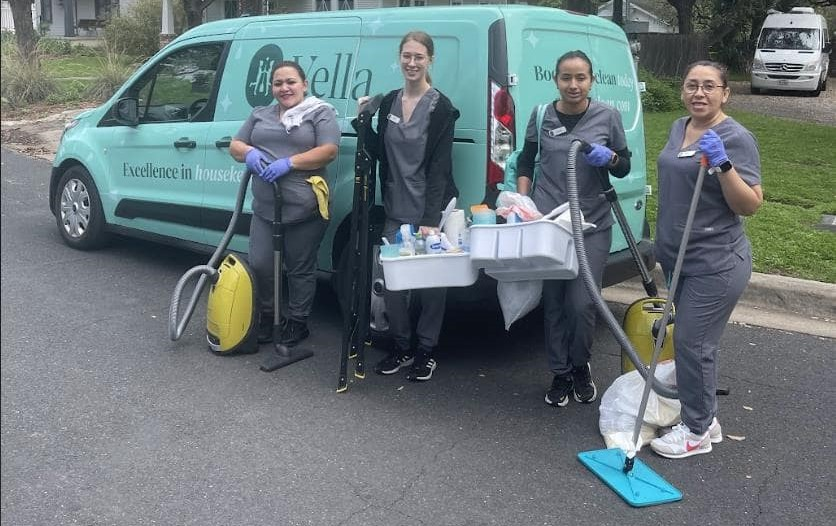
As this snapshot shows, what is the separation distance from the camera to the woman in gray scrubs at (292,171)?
4.90 metres

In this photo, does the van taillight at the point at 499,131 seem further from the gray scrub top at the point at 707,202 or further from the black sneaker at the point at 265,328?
the black sneaker at the point at 265,328

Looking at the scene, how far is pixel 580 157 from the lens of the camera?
4.17 meters

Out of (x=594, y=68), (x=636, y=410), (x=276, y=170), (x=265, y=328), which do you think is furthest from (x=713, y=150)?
(x=265, y=328)

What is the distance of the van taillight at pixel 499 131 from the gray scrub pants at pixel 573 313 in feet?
2.14

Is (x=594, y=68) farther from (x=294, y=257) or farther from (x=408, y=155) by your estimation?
(x=294, y=257)

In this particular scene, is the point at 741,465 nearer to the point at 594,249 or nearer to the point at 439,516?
the point at 594,249

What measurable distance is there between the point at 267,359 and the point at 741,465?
2.70 metres

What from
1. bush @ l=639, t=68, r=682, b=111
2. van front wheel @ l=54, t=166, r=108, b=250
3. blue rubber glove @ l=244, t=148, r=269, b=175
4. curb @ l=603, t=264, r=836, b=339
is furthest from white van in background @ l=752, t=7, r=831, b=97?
blue rubber glove @ l=244, t=148, r=269, b=175

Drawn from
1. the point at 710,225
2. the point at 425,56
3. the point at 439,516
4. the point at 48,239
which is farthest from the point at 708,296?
the point at 48,239

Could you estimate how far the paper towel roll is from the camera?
439 cm

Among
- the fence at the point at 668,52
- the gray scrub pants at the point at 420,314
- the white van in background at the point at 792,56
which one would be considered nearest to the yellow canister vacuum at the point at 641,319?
the gray scrub pants at the point at 420,314

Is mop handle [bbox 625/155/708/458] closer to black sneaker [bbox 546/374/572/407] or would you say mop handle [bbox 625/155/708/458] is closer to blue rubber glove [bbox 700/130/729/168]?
blue rubber glove [bbox 700/130/729/168]

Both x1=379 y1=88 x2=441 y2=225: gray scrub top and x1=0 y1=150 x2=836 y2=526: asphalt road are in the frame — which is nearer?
x1=0 y1=150 x2=836 y2=526: asphalt road

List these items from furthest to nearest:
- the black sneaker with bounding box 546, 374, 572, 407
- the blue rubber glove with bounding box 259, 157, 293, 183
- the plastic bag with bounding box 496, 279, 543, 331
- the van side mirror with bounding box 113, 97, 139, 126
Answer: the van side mirror with bounding box 113, 97, 139, 126 → the blue rubber glove with bounding box 259, 157, 293, 183 → the black sneaker with bounding box 546, 374, 572, 407 → the plastic bag with bounding box 496, 279, 543, 331
